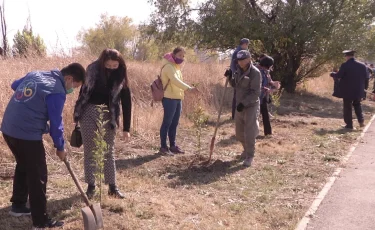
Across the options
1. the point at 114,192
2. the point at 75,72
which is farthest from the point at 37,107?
the point at 114,192

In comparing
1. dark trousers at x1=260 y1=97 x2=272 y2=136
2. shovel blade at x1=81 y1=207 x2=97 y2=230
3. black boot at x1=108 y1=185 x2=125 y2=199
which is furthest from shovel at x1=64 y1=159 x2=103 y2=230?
dark trousers at x1=260 y1=97 x2=272 y2=136

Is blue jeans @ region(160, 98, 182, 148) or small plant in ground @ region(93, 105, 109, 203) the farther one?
blue jeans @ region(160, 98, 182, 148)

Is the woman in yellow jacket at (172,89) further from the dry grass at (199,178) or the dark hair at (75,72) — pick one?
the dark hair at (75,72)

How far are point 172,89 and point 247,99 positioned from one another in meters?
1.21

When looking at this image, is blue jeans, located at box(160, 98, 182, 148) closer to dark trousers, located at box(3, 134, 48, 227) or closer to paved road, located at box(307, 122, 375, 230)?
paved road, located at box(307, 122, 375, 230)

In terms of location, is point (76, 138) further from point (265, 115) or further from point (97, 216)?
point (265, 115)

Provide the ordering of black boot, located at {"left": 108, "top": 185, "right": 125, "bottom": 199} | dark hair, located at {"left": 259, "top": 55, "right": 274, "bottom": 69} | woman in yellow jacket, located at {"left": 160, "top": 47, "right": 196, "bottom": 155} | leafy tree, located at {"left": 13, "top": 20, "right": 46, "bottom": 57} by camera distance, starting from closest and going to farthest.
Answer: black boot, located at {"left": 108, "top": 185, "right": 125, "bottom": 199} → woman in yellow jacket, located at {"left": 160, "top": 47, "right": 196, "bottom": 155} → dark hair, located at {"left": 259, "top": 55, "right": 274, "bottom": 69} → leafy tree, located at {"left": 13, "top": 20, "right": 46, "bottom": 57}

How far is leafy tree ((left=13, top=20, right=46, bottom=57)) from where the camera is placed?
413 inches

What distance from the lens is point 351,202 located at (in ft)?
18.2

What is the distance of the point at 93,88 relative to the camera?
15.8 feet

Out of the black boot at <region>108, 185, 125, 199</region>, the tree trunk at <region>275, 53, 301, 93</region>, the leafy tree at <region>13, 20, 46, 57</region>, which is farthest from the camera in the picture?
the tree trunk at <region>275, 53, 301, 93</region>

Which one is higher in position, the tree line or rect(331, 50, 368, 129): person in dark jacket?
the tree line

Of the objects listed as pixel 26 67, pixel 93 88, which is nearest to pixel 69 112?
pixel 26 67

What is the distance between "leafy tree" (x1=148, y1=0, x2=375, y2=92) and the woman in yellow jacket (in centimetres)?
893
